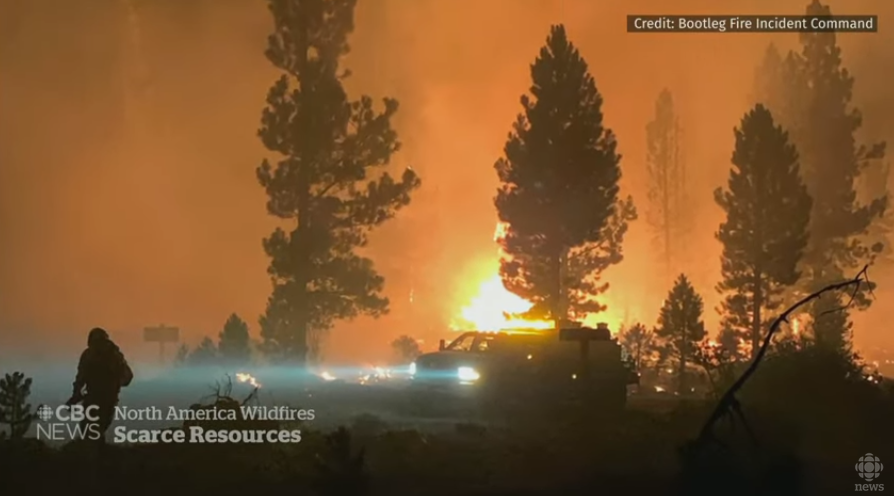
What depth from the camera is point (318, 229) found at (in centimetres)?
2845

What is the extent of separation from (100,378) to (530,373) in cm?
901

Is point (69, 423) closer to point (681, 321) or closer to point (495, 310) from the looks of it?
point (681, 321)

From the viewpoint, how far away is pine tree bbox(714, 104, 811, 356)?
28.5m

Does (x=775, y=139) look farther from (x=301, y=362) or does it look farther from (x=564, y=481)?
(x=564, y=481)

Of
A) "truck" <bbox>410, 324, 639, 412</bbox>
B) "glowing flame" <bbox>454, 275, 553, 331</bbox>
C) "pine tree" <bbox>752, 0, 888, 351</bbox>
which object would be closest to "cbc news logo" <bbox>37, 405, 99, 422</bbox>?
"truck" <bbox>410, 324, 639, 412</bbox>

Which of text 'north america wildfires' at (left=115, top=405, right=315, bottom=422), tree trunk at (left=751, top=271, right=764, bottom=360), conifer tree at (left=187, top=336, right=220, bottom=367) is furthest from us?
tree trunk at (left=751, top=271, right=764, bottom=360)

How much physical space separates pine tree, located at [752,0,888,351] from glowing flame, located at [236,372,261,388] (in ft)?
63.1

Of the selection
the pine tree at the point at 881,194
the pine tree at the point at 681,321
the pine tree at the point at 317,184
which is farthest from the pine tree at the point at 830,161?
the pine tree at the point at 317,184

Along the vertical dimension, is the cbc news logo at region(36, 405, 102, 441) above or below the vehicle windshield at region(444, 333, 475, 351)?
below

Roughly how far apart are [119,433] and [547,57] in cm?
1961

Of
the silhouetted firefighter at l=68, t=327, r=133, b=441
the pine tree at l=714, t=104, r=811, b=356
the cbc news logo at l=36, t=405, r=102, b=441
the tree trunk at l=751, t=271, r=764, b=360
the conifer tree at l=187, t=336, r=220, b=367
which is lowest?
the cbc news logo at l=36, t=405, r=102, b=441

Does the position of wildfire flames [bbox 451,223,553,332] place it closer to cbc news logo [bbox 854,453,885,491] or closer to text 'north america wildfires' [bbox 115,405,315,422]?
text 'north america wildfires' [bbox 115,405,315,422]

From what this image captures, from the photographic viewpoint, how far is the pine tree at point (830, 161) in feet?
108

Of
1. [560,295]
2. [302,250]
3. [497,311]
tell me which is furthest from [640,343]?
[302,250]
